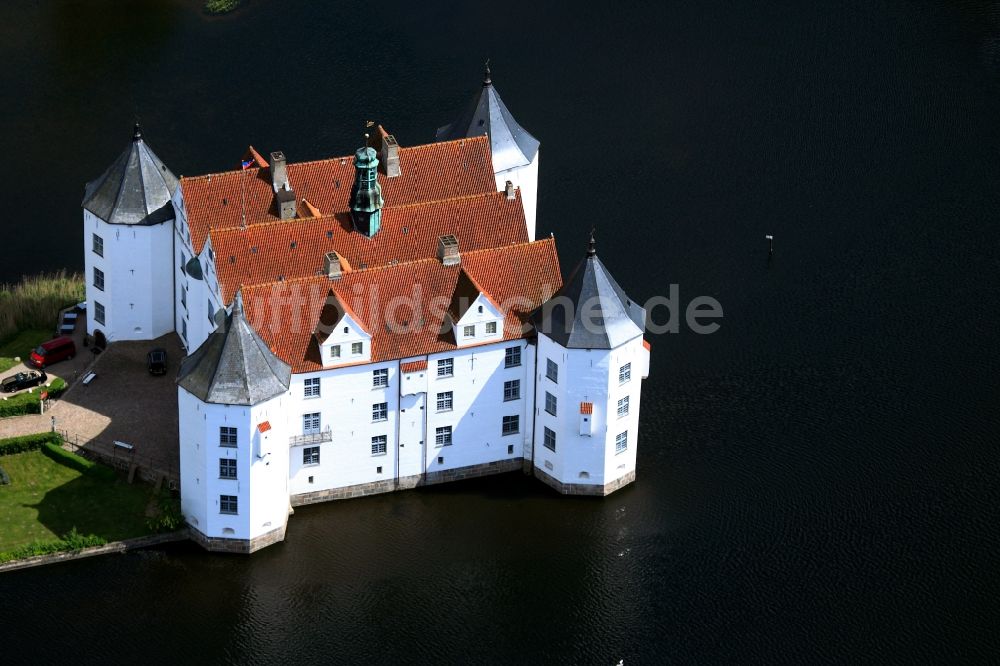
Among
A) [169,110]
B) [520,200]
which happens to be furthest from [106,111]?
[520,200]

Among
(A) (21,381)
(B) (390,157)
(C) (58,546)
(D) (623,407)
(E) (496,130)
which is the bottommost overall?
(C) (58,546)

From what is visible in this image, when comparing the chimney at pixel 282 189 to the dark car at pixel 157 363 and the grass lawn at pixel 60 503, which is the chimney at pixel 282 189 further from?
the grass lawn at pixel 60 503

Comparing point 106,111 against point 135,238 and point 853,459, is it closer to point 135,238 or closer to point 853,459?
point 135,238

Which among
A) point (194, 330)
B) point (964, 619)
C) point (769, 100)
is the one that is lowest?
point (964, 619)

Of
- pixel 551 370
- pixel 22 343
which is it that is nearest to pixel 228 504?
pixel 551 370

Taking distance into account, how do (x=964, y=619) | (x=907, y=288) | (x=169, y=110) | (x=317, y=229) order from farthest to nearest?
1. (x=169, y=110)
2. (x=907, y=288)
3. (x=317, y=229)
4. (x=964, y=619)

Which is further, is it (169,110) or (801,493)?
(169,110)

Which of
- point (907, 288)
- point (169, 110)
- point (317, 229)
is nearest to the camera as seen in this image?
point (317, 229)

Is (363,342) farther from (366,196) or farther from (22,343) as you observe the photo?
(22,343)
